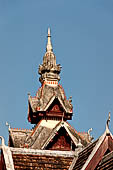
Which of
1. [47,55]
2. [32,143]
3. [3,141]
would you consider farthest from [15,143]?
[3,141]

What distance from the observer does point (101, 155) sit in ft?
49.3

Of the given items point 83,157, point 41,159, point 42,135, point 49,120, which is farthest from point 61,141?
point 83,157

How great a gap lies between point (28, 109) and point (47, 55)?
3409 millimetres

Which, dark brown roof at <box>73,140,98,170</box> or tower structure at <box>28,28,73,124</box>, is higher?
tower structure at <box>28,28,73,124</box>

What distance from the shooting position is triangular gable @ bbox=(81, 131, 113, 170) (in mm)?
14695

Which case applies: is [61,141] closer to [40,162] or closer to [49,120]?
[49,120]

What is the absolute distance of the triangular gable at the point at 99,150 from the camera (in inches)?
579

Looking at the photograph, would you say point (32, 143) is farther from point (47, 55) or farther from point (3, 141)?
point (3, 141)

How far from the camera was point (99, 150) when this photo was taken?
15.0m

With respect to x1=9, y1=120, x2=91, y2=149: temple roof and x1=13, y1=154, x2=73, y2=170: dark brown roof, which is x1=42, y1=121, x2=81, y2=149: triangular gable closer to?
x1=9, y1=120, x2=91, y2=149: temple roof

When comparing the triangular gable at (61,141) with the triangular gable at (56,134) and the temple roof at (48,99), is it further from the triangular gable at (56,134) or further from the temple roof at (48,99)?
the temple roof at (48,99)

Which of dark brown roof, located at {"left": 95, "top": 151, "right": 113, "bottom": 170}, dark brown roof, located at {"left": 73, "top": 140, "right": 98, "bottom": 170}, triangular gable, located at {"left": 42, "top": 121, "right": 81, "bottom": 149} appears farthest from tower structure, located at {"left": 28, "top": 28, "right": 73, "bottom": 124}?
dark brown roof, located at {"left": 95, "top": 151, "right": 113, "bottom": 170}

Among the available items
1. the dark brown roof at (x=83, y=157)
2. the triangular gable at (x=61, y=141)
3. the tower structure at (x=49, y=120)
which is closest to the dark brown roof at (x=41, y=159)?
the dark brown roof at (x=83, y=157)

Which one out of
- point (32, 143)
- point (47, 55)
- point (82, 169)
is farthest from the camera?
point (47, 55)
